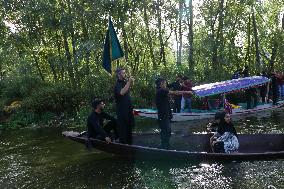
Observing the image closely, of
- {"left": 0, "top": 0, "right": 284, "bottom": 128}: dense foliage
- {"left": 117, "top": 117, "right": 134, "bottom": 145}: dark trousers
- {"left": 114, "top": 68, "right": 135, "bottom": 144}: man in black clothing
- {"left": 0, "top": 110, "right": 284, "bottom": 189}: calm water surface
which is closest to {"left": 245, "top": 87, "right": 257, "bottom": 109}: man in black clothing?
{"left": 0, "top": 0, "right": 284, "bottom": 128}: dense foliage

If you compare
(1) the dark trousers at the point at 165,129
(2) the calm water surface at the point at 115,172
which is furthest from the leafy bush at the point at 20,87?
(1) the dark trousers at the point at 165,129

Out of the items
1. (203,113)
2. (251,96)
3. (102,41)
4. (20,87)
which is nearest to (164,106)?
(203,113)

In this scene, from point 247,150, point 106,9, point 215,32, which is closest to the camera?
point 247,150

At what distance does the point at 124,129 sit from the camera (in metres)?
10.9

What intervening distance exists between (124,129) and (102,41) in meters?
18.1

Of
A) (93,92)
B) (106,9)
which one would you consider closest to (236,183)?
(93,92)

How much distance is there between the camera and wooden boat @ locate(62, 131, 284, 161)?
976cm

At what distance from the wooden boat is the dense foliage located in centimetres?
1153

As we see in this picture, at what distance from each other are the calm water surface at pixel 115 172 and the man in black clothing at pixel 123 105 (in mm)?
831

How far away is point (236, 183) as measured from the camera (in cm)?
870

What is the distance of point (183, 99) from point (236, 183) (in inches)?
475

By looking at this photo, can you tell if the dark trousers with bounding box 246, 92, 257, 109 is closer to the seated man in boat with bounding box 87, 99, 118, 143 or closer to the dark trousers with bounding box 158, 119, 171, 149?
the dark trousers with bounding box 158, 119, 171, 149

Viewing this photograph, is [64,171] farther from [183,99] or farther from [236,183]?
[183,99]

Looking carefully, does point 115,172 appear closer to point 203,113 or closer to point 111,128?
point 111,128
